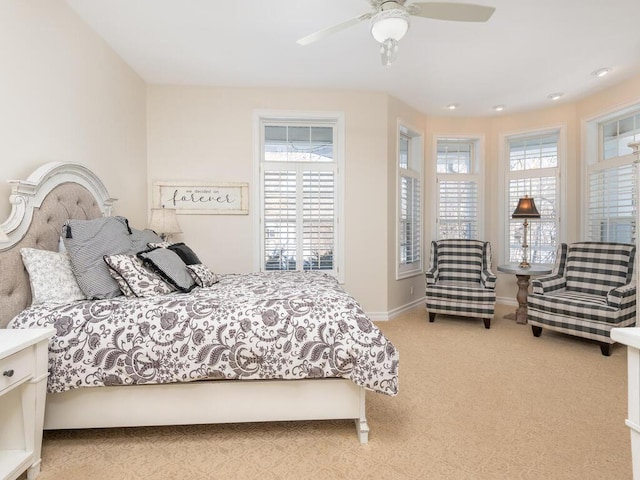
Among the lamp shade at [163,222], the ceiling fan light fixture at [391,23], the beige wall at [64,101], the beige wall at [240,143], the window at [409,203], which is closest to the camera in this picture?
the ceiling fan light fixture at [391,23]

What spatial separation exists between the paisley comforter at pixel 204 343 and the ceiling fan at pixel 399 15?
1632mm

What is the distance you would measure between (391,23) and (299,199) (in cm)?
238

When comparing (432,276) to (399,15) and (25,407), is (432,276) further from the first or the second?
(25,407)

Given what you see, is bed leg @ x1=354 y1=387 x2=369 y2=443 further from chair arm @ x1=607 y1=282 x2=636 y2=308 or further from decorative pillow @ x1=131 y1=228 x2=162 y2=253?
chair arm @ x1=607 y1=282 x2=636 y2=308

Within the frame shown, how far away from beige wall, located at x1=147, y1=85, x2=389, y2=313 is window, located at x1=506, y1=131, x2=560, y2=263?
212cm

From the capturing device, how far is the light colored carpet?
161 centimetres

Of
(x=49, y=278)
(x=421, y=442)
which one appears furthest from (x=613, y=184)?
(x=49, y=278)

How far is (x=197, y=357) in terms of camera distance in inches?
67.8

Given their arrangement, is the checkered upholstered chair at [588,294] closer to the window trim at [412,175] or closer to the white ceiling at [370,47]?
the window trim at [412,175]

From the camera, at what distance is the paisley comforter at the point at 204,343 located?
1688 mm

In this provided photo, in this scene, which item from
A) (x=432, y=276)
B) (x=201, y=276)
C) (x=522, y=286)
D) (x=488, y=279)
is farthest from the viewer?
(x=432, y=276)

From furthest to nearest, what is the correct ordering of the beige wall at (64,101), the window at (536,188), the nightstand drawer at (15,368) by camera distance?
the window at (536,188)
the beige wall at (64,101)
the nightstand drawer at (15,368)

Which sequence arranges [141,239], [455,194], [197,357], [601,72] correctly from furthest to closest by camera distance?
1. [455,194]
2. [601,72]
3. [141,239]
4. [197,357]

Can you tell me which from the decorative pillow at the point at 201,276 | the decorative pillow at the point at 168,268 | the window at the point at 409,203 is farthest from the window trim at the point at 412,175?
the decorative pillow at the point at 168,268
